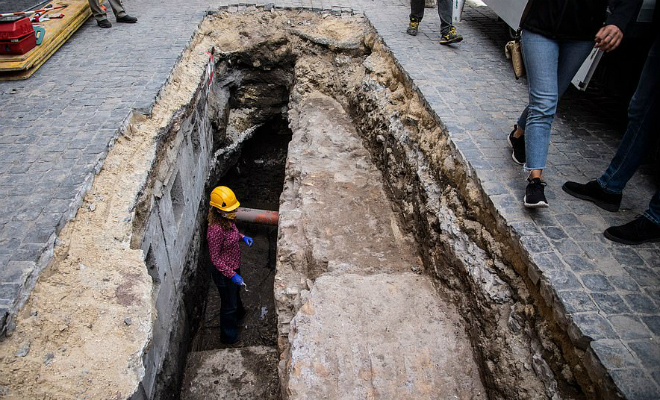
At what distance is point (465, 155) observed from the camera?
4.37 m

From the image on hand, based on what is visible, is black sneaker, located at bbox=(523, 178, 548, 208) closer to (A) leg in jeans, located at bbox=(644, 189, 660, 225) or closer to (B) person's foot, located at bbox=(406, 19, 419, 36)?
(A) leg in jeans, located at bbox=(644, 189, 660, 225)

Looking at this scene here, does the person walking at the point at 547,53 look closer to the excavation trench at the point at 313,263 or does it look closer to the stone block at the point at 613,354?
the excavation trench at the point at 313,263

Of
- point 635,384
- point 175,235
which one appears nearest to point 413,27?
point 175,235

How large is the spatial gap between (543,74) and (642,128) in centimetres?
84

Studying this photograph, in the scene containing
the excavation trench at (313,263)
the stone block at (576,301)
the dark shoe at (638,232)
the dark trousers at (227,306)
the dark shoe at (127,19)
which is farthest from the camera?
the dark shoe at (127,19)

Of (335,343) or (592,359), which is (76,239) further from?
(592,359)

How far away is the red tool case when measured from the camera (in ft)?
18.7

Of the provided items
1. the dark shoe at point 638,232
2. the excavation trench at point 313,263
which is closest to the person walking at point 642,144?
the dark shoe at point 638,232

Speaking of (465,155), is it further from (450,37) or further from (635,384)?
(450,37)

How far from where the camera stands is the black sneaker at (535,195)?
3.53 metres

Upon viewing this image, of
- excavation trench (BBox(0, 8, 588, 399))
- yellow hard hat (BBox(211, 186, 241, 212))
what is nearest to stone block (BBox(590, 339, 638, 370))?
excavation trench (BBox(0, 8, 588, 399))

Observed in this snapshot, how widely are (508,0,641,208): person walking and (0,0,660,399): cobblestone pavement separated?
1.24ft

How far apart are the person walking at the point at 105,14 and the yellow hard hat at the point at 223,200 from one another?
4.35 m

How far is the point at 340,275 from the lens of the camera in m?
4.41
